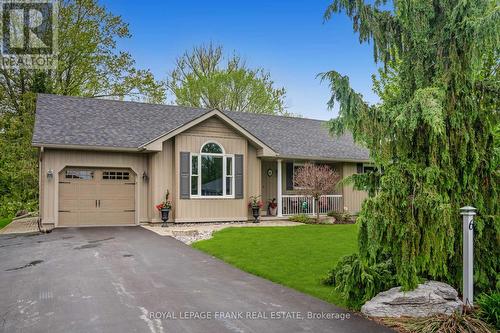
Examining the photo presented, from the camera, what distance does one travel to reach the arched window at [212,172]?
51.6ft

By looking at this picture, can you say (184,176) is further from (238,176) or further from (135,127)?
(135,127)

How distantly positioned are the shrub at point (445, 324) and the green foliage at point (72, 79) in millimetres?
18932

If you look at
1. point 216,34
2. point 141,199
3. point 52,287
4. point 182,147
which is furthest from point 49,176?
point 216,34

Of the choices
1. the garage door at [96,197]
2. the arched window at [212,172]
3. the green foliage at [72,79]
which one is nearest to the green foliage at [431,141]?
the arched window at [212,172]

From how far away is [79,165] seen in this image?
583 inches

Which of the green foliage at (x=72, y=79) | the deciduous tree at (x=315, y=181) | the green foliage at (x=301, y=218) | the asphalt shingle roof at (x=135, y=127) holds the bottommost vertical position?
the green foliage at (x=301, y=218)

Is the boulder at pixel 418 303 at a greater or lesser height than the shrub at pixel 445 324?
greater

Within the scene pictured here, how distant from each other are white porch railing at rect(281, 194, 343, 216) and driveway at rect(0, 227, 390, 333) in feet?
31.3

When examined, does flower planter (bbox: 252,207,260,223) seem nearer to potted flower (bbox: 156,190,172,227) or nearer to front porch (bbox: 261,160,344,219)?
front porch (bbox: 261,160,344,219)

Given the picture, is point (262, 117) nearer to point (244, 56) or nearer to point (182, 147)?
point (182, 147)

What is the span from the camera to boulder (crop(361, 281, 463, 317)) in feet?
16.0

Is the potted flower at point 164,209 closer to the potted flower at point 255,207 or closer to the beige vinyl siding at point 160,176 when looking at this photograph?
the beige vinyl siding at point 160,176

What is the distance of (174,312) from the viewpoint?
5148mm

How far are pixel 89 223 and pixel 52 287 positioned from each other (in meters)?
9.40
